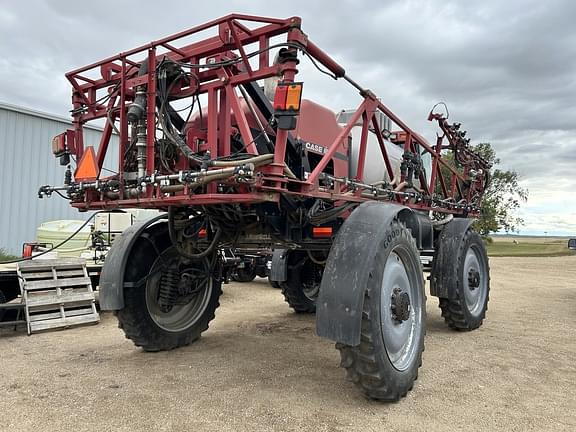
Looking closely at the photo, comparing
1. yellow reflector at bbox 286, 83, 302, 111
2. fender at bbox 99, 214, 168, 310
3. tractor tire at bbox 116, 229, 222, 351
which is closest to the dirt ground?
tractor tire at bbox 116, 229, 222, 351

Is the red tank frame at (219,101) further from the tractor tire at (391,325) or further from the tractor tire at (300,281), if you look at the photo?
the tractor tire at (300,281)

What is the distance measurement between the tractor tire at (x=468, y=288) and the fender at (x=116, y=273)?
3.39m

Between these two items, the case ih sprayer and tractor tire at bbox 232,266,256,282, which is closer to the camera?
the case ih sprayer

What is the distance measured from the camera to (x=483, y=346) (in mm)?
5359

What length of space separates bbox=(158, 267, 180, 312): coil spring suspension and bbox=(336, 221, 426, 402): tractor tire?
225 cm

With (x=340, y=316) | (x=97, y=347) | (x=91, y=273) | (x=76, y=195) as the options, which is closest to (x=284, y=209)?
(x=340, y=316)

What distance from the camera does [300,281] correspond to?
732cm

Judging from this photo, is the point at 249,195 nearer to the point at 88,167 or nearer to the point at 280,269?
the point at 88,167

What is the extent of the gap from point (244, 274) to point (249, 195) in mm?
7783

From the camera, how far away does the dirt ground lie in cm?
326

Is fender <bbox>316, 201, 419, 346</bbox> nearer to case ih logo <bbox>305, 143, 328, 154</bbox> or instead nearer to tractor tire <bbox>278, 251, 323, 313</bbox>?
case ih logo <bbox>305, 143, 328, 154</bbox>

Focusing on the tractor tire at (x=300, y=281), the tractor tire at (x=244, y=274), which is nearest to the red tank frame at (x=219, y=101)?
the tractor tire at (x=300, y=281)

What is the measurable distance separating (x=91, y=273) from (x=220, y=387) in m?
4.07

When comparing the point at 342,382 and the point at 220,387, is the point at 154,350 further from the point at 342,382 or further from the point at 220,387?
the point at 342,382
